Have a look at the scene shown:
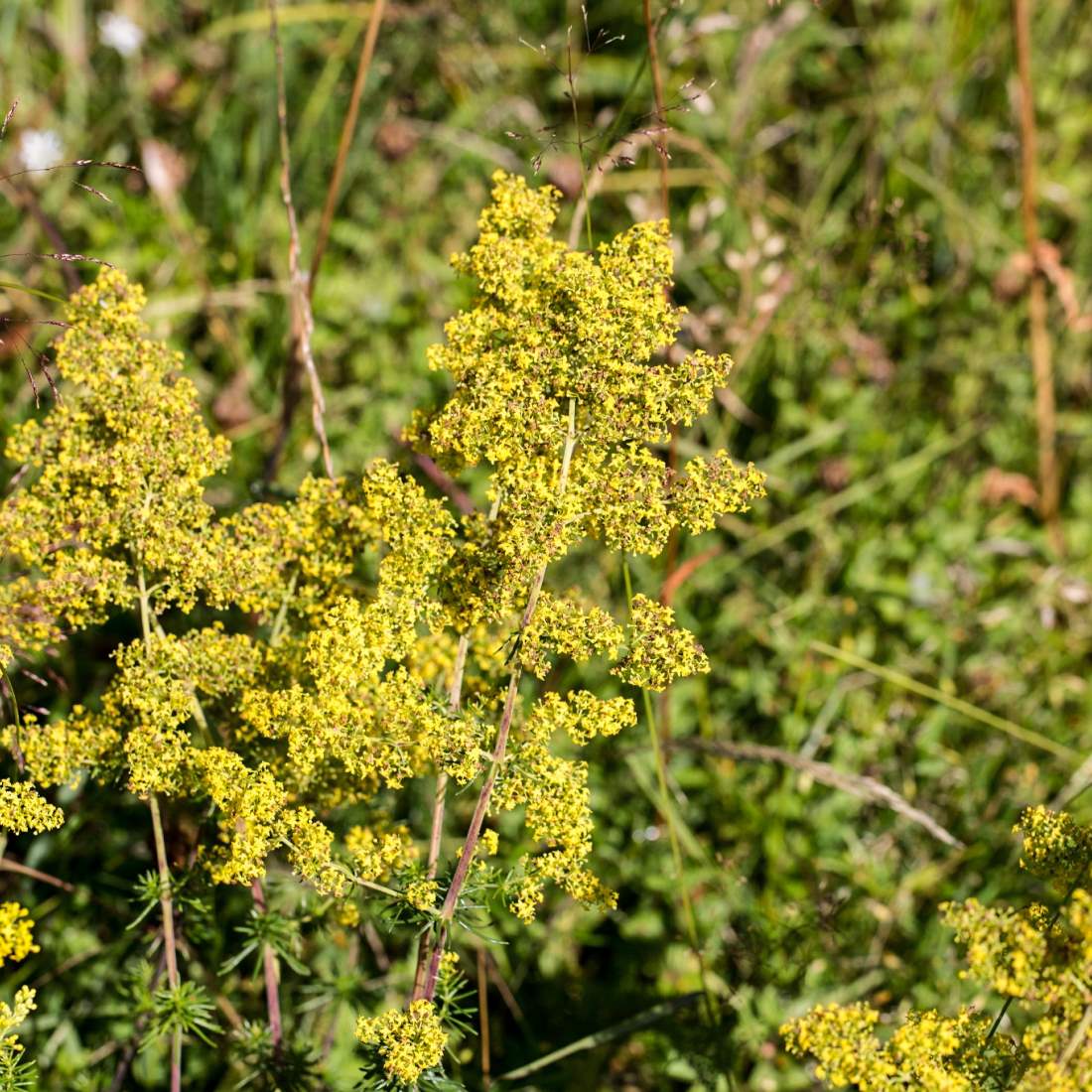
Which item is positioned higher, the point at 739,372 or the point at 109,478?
the point at 109,478

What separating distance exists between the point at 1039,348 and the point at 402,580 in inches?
148

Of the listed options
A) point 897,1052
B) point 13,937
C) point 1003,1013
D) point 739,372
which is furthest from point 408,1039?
point 739,372

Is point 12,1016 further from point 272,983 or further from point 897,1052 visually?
point 897,1052

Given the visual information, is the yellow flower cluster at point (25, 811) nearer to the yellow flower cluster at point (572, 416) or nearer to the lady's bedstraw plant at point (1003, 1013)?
the yellow flower cluster at point (572, 416)

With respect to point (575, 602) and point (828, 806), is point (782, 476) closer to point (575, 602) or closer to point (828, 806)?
point (828, 806)

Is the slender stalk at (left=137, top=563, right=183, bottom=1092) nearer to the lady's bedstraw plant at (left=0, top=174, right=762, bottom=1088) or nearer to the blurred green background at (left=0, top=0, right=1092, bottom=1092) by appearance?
the lady's bedstraw plant at (left=0, top=174, right=762, bottom=1088)

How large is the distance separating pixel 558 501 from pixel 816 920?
80.8 inches

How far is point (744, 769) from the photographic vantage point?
4.39 meters

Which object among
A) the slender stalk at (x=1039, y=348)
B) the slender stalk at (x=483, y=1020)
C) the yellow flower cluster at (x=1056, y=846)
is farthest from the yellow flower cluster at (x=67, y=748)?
the slender stalk at (x=1039, y=348)

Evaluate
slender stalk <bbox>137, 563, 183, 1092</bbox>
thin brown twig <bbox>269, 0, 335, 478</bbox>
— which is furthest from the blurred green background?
thin brown twig <bbox>269, 0, 335, 478</bbox>

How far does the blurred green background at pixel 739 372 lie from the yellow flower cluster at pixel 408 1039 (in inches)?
42.1

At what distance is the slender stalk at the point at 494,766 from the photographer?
2.39 meters

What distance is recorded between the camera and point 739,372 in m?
5.05

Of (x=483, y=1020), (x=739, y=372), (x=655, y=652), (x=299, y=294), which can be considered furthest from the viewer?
(x=739, y=372)
